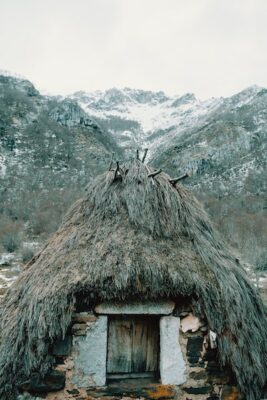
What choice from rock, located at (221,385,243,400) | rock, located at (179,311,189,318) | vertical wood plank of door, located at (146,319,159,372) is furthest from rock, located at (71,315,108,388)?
rock, located at (221,385,243,400)

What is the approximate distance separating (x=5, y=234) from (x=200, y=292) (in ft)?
84.6

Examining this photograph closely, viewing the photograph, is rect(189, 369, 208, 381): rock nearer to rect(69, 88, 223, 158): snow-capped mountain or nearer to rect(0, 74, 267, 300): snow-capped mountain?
rect(0, 74, 267, 300): snow-capped mountain

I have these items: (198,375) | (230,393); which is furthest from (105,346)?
(230,393)

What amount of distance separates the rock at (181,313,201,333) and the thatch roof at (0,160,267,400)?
6.5 inches

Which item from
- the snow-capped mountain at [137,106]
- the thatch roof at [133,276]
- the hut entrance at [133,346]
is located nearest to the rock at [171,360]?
the hut entrance at [133,346]

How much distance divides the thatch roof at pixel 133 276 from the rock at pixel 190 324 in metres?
0.17

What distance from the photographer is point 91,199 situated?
5.62 meters

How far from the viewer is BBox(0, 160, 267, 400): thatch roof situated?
4375 millimetres

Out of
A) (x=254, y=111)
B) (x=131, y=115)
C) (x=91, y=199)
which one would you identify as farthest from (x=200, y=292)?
(x=131, y=115)

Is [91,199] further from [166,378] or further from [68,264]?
[166,378]

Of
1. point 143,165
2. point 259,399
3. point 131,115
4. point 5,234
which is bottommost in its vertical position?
point 259,399

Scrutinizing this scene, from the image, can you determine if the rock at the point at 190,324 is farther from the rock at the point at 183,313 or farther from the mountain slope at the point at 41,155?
the mountain slope at the point at 41,155

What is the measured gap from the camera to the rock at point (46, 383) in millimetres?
4348

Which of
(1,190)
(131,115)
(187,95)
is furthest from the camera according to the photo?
(187,95)
